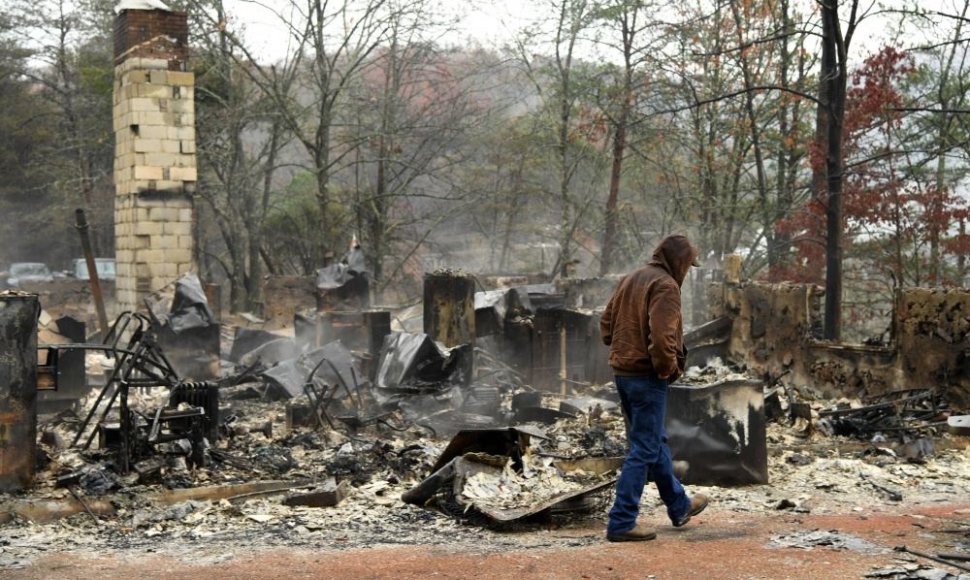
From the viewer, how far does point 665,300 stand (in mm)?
6168

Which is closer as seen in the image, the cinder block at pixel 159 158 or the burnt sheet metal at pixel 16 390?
the burnt sheet metal at pixel 16 390

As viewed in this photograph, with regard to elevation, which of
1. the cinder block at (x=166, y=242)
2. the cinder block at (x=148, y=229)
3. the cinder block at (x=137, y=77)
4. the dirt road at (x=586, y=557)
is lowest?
the dirt road at (x=586, y=557)

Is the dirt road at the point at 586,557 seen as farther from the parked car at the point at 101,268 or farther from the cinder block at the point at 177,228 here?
the parked car at the point at 101,268

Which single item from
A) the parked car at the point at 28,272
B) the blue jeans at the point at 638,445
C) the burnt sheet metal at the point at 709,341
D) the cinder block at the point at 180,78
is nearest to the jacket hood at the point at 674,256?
the blue jeans at the point at 638,445

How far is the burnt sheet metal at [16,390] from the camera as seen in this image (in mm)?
7613

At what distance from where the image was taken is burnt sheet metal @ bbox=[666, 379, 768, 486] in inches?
318

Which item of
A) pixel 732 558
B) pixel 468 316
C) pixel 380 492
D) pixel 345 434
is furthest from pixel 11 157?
pixel 732 558

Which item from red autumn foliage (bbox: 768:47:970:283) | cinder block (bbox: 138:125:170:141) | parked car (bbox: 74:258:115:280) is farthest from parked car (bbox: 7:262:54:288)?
red autumn foliage (bbox: 768:47:970:283)

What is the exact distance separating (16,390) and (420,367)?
20.3ft

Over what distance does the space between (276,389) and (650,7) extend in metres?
16.4

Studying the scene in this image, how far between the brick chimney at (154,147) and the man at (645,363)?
51.2 feet

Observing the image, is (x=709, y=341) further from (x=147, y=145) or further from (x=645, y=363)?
(x=147, y=145)

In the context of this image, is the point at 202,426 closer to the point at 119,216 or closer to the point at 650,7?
the point at 119,216

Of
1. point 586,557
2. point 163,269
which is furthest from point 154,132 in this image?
point 586,557
